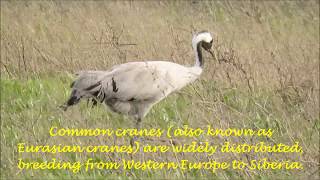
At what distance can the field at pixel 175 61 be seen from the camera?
5215 mm

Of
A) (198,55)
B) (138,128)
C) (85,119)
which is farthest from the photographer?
(198,55)

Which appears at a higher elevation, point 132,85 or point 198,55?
point 198,55

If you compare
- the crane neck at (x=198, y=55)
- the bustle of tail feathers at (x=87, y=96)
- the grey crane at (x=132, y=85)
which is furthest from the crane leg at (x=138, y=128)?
the crane neck at (x=198, y=55)

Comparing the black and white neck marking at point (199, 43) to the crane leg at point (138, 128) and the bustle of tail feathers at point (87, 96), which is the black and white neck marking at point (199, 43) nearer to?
the crane leg at point (138, 128)

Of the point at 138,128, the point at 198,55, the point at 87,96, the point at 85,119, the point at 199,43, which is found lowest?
the point at 138,128

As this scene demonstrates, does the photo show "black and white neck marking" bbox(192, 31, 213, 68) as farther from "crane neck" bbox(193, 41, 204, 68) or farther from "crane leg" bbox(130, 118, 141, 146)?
"crane leg" bbox(130, 118, 141, 146)

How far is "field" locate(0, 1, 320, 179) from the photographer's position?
5.21 metres

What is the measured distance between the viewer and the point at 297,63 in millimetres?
7629

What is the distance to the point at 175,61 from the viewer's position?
24.7ft

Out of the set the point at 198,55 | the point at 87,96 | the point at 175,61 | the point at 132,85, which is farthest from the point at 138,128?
the point at 175,61

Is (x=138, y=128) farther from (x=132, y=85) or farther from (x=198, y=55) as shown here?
(x=198, y=55)

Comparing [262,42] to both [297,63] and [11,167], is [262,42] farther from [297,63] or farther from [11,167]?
[11,167]

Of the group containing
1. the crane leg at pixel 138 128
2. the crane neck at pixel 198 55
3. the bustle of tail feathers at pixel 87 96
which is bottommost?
the crane leg at pixel 138 128

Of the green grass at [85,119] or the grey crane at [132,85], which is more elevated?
the grey crane at [132,85]
